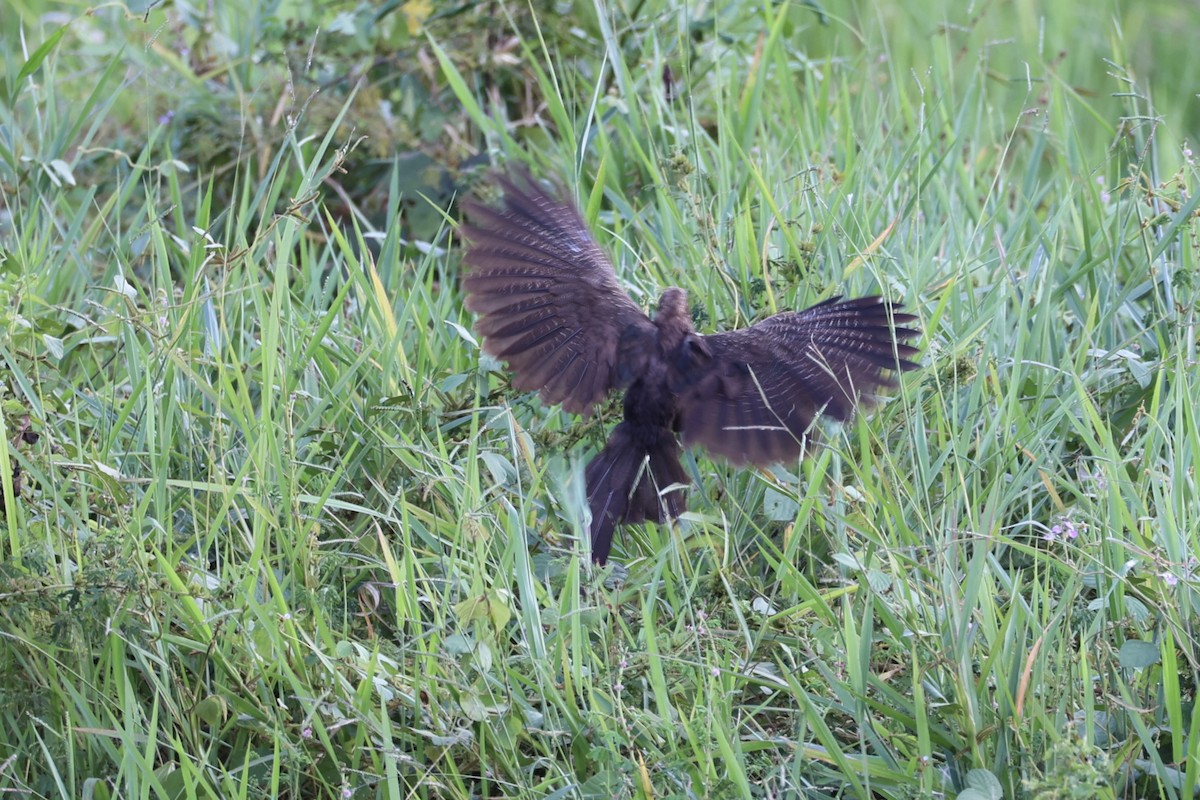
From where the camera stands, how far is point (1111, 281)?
312 centimetres

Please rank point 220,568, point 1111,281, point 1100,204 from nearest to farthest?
point 220,568 → point 1111,281 → point 1100,204

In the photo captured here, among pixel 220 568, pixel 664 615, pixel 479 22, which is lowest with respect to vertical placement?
pixel 664 615

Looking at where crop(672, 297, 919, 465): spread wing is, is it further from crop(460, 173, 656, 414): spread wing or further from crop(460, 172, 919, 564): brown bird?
crop(460, 173, 656, 414): spread wing

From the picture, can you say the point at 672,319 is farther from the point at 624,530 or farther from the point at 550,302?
the point at 624,530

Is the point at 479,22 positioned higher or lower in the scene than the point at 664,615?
higher

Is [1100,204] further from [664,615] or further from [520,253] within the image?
[664,615]

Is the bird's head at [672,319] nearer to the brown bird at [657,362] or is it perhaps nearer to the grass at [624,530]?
the brown bird at [657,362]

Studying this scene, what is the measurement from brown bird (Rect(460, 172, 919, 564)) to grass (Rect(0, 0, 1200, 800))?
0.09 meters

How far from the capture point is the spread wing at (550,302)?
2.91 metres

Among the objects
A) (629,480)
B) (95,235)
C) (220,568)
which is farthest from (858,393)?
(95,235)

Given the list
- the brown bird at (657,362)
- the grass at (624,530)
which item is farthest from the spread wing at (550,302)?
the grass at (624,530)

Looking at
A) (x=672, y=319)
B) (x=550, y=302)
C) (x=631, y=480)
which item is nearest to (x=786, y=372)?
(x=672, y=319)

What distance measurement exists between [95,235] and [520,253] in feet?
4.20

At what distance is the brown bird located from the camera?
2.74m
